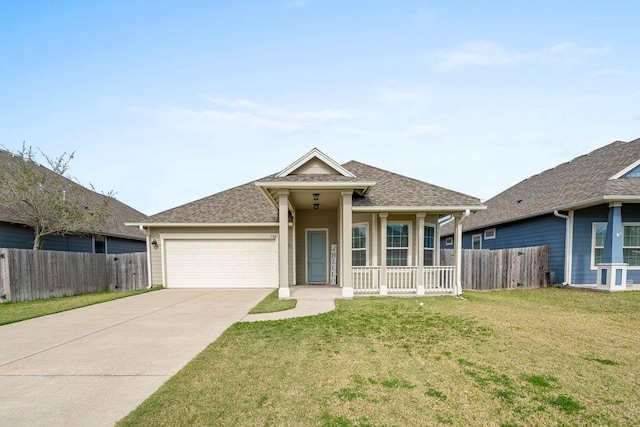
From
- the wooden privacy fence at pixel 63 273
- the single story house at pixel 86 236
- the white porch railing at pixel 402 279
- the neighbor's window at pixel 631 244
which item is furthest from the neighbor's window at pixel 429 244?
the single story house at pixel 86 236

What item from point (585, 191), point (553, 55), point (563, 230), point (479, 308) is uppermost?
point (553, 55)

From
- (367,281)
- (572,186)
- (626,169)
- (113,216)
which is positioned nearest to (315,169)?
(367,281)

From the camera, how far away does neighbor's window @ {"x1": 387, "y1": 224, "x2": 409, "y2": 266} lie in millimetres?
10734

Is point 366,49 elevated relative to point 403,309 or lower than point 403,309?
elevated

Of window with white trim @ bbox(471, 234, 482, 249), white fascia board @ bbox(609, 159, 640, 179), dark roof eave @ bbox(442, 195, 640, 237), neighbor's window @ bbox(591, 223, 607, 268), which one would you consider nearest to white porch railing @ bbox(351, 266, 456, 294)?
dark roof eave @ bbox(442, 195, 640, 237)

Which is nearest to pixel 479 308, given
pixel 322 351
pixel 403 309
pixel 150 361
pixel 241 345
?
→ pixel 403 309

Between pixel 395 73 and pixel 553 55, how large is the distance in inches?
209

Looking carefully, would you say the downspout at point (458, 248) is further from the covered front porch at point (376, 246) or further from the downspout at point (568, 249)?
the downspout at point (568, 249)

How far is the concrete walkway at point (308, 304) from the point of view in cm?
698

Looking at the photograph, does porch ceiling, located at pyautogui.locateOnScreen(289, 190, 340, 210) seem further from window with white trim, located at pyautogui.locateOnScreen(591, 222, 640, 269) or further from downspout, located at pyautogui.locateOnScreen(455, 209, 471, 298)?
window with white trim, located at pyautogui.locateOnScreen(591, 222, 640, 269)

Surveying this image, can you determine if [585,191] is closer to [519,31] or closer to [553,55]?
[553,55]

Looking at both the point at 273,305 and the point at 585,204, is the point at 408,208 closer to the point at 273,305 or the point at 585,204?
the point at 273,305

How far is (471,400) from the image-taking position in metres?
3.14

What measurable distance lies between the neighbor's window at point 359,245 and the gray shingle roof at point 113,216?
40.7 ft
